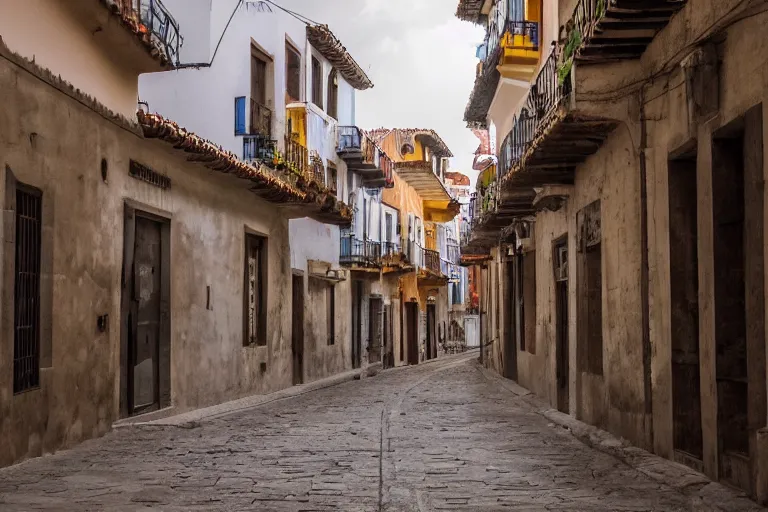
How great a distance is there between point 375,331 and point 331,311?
714cm

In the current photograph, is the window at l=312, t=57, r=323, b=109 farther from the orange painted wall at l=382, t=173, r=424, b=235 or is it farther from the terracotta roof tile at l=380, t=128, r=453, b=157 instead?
the terracotta roof tile at l=380, t=128, r=453, b=157

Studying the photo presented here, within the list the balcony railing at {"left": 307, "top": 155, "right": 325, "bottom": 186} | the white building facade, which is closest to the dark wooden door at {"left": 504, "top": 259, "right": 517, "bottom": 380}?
the white building facade

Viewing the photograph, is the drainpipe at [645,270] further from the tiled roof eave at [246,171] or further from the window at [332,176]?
the window at [332,176]

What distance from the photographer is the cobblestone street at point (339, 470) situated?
7.35 meters

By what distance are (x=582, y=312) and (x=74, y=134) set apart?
24.8 ft

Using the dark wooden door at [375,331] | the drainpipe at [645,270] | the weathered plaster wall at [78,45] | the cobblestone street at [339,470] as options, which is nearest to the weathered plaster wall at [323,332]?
the dark wooden door at [375,331]

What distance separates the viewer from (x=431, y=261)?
48.1 meters

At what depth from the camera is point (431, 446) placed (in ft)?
35.2

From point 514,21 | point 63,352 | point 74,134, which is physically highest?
point 514,21

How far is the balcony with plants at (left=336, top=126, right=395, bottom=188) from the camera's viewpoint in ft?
105

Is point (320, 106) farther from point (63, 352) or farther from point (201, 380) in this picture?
point (63, 352)

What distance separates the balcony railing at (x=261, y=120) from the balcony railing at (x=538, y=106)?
5687 millimetres

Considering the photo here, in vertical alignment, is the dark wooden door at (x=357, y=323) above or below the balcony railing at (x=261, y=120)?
below

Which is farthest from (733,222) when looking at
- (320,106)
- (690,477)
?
(320,106)
